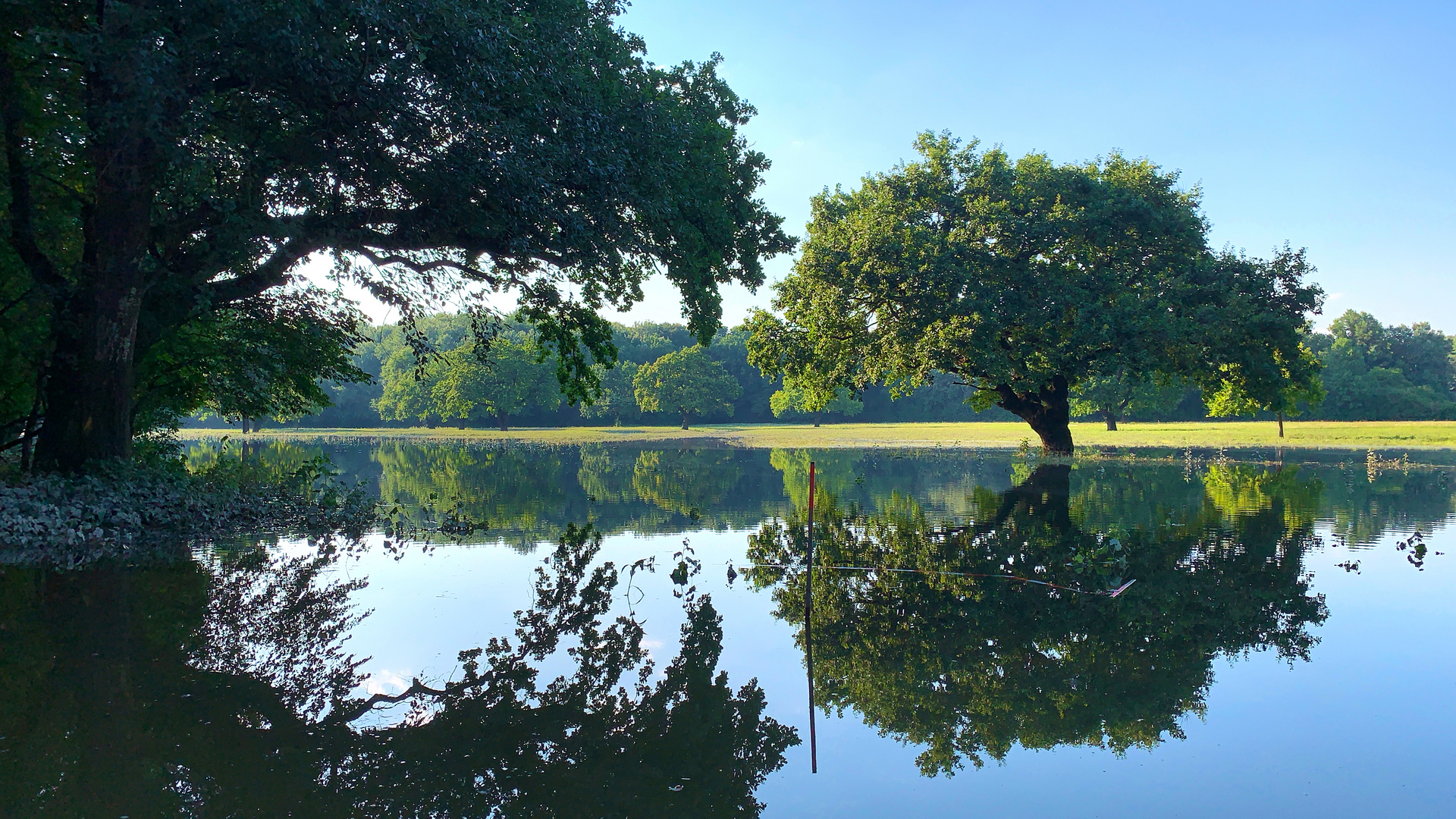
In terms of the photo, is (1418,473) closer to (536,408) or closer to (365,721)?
(365,721)

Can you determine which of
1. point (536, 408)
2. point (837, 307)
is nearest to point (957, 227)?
point (837, 307)

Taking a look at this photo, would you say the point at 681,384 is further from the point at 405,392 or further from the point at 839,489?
the point at 839,489

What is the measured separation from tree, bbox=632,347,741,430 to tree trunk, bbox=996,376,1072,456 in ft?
167

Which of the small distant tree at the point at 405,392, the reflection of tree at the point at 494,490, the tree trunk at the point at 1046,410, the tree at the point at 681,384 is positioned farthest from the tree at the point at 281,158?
the small distant tree at the point at 405,392

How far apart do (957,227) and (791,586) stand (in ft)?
74.0

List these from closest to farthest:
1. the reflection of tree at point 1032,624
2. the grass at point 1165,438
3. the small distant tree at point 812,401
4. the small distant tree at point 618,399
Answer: the reflection of tree at point 1032,624, the small distant tree at point 812,401, the grass at point 1165,438, the small distant tree at point 618,399

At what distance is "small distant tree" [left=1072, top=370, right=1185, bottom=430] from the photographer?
60031 millimetres

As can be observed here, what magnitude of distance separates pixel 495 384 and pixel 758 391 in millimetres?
43758

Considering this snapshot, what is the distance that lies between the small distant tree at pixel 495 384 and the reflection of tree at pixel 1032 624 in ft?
209

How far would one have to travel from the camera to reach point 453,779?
14.9 ft

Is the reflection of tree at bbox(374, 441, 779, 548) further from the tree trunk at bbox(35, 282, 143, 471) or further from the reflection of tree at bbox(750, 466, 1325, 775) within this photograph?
the tree trunk at bbox(35, 282, 143, 471)

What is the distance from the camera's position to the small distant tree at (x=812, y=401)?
32125mm

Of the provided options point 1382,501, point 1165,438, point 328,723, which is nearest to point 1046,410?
point 1382,501

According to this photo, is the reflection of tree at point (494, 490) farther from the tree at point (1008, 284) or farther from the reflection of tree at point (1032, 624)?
the tree at point (1008, 284)
